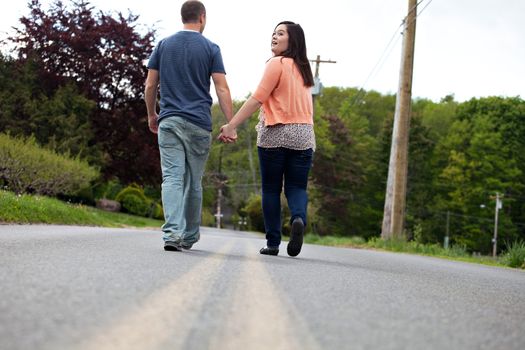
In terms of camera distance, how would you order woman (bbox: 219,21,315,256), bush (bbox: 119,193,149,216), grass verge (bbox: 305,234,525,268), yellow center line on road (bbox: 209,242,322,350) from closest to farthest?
yellow center line on road (bbox: 209,242,322,350) < woman (bbox: 219,21,315,256) < grass verge (bbox: 305,234,525,268) < bush (bbox: 119,193,149,216)

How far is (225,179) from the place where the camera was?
75.1 meters

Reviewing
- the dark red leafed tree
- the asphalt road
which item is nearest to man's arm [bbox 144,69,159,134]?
the asphalt road

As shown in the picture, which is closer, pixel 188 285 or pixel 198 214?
pixel 188 285

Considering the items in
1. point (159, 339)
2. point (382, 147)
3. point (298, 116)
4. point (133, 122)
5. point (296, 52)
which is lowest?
point (159, 339)

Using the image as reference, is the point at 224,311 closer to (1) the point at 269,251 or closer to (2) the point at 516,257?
(1) the point at 269,251

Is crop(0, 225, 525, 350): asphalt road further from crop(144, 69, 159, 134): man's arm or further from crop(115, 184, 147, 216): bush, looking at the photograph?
crop(115, 184, 147, 216): bush

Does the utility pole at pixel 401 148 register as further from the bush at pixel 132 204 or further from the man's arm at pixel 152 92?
the bush at pixel 132 204

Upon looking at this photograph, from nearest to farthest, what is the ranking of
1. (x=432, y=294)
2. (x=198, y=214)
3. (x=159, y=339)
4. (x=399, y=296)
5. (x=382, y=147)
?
1. (x=159, y=339)
2. (x=399, y=296)
3. (x=432, y=294)
4. (x=198, y=214)
5. (x=382, y=147)

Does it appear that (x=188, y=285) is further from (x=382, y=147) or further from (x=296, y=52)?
(x=382, y=147)

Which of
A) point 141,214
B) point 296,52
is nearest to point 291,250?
point 296,52

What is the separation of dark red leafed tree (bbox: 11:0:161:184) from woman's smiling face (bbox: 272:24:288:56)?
1992cm

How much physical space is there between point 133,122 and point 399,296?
24835 mm

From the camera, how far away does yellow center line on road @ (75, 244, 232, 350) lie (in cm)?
164

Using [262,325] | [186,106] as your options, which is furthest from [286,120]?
[262,325]
